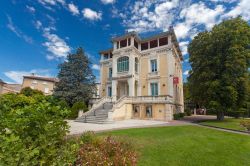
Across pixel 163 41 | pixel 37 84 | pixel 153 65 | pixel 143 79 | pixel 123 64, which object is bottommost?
pixel 143 79

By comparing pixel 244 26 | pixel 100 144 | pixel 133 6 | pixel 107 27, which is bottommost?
pixel 100 144

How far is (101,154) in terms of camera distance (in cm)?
418

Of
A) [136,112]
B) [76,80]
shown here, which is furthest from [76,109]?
[136,112]

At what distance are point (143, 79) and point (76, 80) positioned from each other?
400 inches

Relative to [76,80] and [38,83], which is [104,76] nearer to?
[76,80]

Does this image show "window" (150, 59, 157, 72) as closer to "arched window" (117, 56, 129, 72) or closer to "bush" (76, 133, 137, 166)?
"arched window" (117, 56, 129, 72)

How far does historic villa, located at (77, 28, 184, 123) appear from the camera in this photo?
1995 centimetres

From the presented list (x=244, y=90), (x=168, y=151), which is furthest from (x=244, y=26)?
(x=168, y=151)

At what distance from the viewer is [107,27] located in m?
27.5

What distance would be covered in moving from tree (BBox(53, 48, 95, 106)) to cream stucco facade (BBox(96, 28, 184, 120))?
285 centimetres

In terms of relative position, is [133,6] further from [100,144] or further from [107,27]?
[100,144]

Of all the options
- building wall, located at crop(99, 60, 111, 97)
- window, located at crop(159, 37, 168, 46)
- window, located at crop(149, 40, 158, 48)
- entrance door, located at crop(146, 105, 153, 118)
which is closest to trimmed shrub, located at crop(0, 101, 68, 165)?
entrance door, located at crop(146, 105, 153, 118)

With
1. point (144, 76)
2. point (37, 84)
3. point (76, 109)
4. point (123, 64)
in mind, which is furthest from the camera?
point (37, 84)

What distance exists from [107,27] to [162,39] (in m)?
10.1
